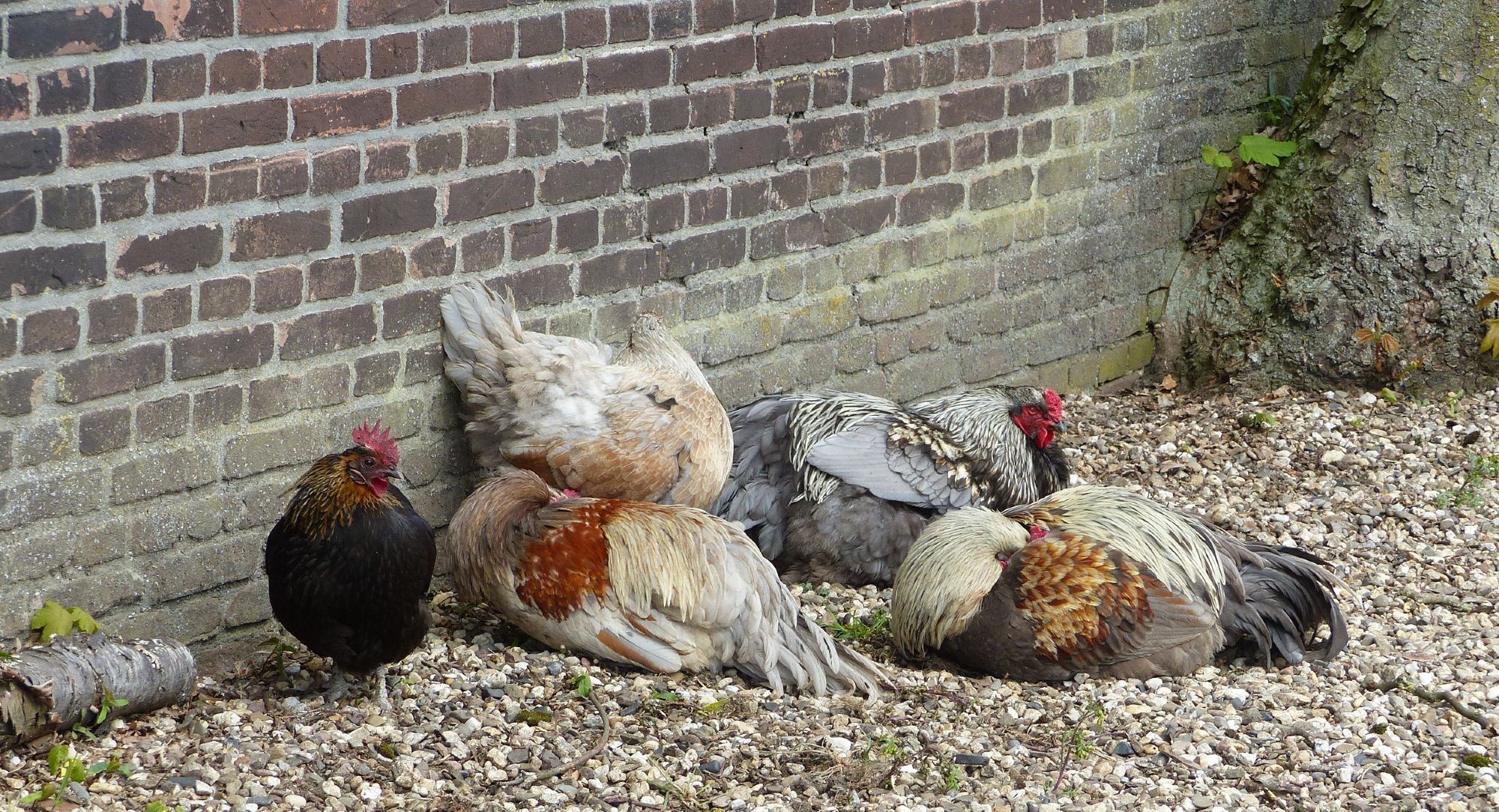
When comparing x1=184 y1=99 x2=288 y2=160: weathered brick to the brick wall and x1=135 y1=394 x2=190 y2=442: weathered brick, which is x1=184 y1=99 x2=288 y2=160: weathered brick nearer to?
the brick wall

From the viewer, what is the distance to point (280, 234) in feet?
14.3

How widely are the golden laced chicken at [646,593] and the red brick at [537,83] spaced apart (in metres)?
1.30

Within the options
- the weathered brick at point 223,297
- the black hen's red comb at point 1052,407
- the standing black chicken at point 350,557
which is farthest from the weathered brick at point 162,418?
the black hen's red comb at point 1052,407

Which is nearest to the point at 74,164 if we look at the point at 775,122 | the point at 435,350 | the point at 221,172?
the point at 221,172

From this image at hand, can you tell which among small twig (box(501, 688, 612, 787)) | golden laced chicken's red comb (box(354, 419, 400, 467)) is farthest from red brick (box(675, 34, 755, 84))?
small twig (box(501, 688, 612, 787))

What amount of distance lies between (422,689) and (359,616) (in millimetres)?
476

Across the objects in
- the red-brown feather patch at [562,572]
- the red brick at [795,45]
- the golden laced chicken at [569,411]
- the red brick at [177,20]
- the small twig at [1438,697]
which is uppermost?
the red brick at [177,20]

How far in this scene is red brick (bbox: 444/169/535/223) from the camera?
4.75m

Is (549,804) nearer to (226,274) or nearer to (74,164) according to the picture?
(226,274)

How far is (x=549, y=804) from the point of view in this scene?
11.9 feet

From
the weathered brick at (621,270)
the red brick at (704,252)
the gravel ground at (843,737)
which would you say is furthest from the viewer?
the red brick at (704,252)

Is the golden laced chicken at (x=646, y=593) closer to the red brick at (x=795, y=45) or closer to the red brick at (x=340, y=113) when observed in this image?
the red brick at (x=340, y=113)

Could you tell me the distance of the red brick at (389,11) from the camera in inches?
172

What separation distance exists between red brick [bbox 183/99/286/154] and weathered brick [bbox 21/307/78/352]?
0.54 m
